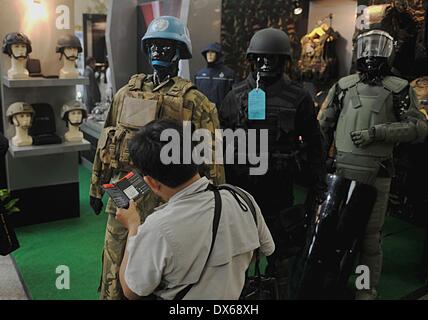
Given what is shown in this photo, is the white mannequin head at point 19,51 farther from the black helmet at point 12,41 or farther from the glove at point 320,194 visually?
the glove at point 320,194

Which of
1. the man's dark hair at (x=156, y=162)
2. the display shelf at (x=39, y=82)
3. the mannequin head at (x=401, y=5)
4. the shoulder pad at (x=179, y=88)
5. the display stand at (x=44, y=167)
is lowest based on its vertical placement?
the display stand at (x=44, y=167)

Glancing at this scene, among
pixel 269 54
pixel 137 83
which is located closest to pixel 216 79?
pixel 269 54

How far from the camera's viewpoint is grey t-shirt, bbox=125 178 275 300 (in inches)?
50.5

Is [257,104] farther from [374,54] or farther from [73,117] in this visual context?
[73,117]

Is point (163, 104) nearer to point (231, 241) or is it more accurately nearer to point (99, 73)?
point (231, 241)

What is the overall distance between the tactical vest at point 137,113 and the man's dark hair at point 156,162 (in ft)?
2.61

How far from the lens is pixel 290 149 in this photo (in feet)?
8.24

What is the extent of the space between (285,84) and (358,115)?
2.29 ft

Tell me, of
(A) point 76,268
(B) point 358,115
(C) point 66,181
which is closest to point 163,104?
(B) point 358,115

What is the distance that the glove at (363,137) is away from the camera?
9.30 ft

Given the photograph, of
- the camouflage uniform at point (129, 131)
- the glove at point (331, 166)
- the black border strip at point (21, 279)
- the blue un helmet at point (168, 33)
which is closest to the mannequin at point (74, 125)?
the black border strip at point (21, 279)

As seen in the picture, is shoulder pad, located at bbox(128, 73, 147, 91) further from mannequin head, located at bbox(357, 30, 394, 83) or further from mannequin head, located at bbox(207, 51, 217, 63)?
mannequin head, located at bbox(207, 51, 217, 63)

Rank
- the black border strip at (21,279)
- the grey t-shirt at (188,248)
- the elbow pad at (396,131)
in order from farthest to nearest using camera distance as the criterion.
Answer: the black border strip at (21,279) < the elbow pad at (396,131) < the grey t-shirt at (188,248)
